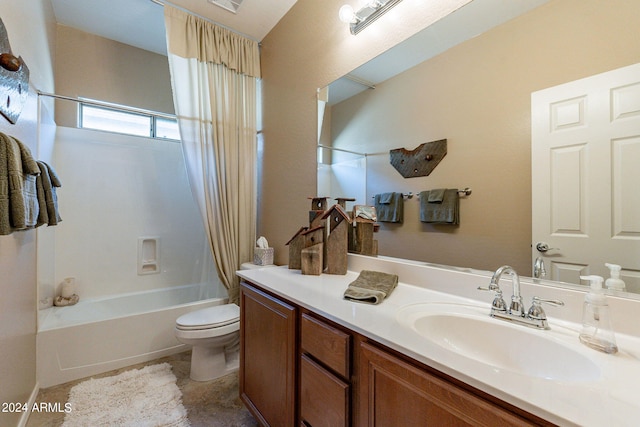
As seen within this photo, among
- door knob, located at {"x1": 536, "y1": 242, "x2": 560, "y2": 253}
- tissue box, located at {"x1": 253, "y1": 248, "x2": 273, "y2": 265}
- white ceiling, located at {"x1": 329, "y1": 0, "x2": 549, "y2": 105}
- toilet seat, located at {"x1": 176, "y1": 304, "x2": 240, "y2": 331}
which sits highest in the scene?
white ceiling, located at {"x1": 329, "y1": 0, "x2": 549, "y2": 105}

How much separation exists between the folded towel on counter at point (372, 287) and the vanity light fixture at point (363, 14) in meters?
1.37

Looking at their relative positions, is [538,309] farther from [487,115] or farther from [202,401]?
[202,401]

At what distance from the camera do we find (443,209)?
48.9 inches

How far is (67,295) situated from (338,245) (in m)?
2.47

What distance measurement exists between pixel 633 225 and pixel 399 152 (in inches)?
34.9

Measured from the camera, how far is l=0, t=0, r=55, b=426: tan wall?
121 cm

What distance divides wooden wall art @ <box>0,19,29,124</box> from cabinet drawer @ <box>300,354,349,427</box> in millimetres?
1642

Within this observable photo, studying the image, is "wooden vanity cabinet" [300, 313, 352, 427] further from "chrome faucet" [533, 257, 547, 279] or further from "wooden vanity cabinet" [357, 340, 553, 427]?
"chrome faucet" [533, 257, 547, 279]

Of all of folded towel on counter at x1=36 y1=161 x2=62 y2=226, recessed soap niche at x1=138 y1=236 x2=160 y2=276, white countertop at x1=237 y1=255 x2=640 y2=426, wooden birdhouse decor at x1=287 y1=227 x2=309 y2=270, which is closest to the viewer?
white countertop at x1=237 y1=255 x2=640 y2=426

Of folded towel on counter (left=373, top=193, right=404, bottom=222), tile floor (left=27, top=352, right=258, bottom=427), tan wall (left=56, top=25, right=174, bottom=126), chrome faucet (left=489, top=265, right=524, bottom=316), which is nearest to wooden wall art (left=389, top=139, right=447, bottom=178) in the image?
folded towel on counter (left=373, top=193, right=404, bottom=222)

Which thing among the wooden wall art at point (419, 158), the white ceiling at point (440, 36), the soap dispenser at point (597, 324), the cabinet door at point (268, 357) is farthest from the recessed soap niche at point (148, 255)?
the soap dispenser at point (597, 324)

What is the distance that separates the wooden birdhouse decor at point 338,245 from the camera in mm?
1520

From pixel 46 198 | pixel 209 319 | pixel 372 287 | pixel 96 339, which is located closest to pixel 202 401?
pixel 209 319

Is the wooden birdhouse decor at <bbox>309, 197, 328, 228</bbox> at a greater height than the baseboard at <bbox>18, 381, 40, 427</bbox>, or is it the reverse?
the wooden birdhouse decor at <bbox>309, 197, 328, 228</bbox>
